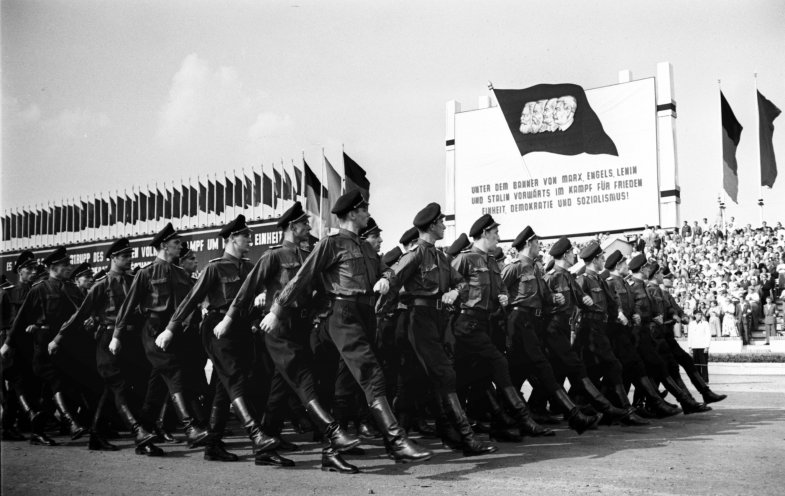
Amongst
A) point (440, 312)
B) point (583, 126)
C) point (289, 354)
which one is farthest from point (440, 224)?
point (583, 126)

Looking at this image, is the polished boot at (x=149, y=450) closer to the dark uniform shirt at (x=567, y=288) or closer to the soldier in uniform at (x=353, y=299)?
the soldier in uniform at (x=353, y=299)

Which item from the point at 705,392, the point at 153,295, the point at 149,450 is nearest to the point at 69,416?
the point at 149,450

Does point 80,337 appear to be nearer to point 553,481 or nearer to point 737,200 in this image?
point 553,481

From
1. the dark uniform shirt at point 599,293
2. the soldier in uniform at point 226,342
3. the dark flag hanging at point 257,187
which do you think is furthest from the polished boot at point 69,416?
the dark flag hanging at point 257,187

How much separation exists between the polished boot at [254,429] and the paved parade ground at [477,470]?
18cm

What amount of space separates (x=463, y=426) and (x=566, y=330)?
2.63m

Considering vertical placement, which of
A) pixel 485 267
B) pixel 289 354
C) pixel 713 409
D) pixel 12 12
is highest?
pixel 12 12

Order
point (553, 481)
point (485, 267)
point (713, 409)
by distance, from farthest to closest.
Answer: point (713, 409) → point (485, 267) → point (553, 481)

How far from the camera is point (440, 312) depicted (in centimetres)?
734

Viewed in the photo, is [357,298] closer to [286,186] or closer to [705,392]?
[705,392]

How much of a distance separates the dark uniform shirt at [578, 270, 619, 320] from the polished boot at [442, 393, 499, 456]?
322cm

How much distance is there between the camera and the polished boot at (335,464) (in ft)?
20.5

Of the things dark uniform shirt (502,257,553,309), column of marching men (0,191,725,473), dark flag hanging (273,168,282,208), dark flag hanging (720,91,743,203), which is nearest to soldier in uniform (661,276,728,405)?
column of marching men (0,191,725,473)

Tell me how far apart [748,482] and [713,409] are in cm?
582
